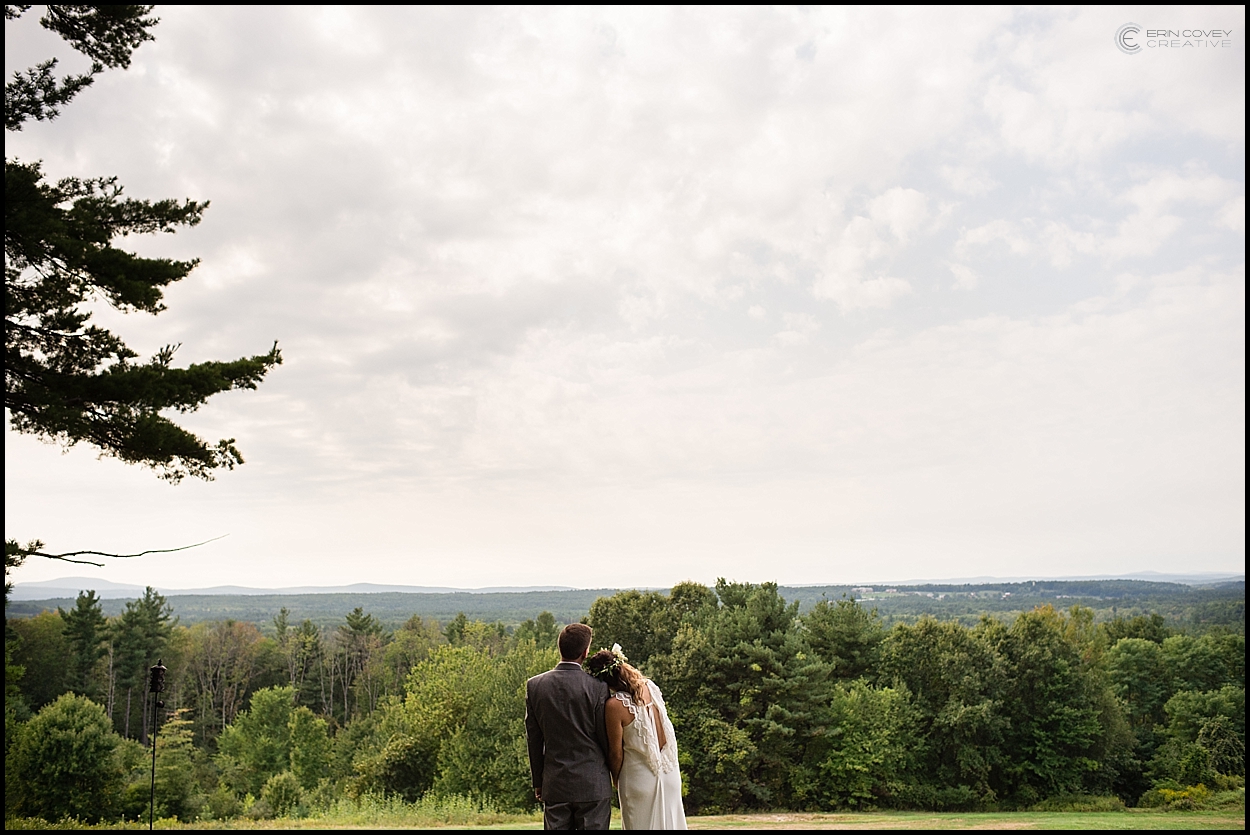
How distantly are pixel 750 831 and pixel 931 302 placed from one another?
2083 centimetres

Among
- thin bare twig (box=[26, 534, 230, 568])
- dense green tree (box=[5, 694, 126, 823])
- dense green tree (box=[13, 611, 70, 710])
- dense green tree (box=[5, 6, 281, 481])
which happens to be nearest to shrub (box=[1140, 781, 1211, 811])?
thin bare twig (box=[26, 534, 230, 568])

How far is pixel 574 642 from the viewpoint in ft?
15.5

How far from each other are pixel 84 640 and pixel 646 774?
4349 cm

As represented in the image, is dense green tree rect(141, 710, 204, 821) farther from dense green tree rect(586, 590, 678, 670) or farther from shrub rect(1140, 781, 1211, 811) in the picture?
shrub rect(1140, 781, 1211, 811)

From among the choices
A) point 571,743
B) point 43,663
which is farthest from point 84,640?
point 571,743

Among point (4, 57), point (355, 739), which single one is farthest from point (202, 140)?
point (355, 739)

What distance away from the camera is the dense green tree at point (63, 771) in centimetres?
2211

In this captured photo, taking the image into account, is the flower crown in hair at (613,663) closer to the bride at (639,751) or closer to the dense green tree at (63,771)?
the bride at (639,751)

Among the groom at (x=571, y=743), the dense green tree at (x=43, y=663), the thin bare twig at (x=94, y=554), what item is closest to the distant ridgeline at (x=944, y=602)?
the dense green tree at (x=43, y=663)

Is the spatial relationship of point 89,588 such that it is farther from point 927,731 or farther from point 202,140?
point 927,731

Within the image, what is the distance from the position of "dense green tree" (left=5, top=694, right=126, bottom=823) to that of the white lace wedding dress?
82.4 feet

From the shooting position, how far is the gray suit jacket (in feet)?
15.0

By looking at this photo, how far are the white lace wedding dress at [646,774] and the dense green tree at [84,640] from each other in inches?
1661

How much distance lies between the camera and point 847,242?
79.0 ft
